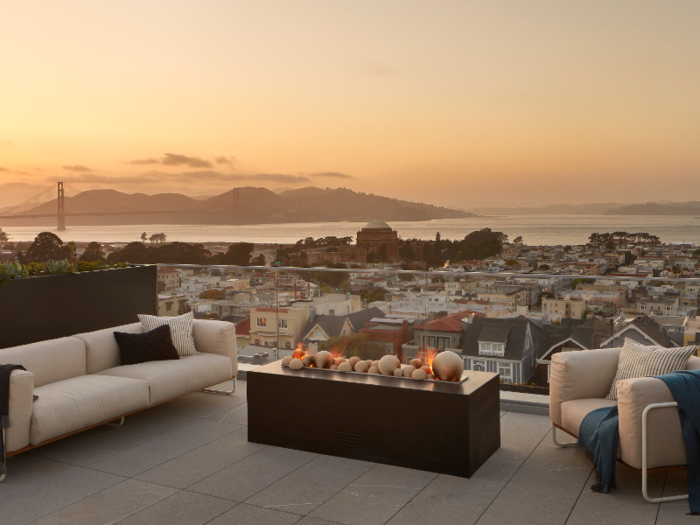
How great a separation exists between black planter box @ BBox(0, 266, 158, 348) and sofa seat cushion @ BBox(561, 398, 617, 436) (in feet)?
14.5

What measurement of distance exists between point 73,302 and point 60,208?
508 inches

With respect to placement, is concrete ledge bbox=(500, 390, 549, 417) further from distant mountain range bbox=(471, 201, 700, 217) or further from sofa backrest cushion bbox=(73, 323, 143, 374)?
distant mountain range bbox=(471, 201, 700, 217)

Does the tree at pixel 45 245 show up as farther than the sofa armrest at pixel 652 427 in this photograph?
Yes

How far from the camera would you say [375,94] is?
A: 13.8 metres

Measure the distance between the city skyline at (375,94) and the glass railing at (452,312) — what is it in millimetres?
5691

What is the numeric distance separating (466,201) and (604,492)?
516 inches

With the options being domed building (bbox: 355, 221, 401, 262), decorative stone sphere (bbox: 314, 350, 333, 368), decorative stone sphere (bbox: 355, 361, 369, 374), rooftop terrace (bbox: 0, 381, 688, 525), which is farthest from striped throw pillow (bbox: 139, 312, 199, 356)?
domed building (bbox: 355, 221, 401, 262)

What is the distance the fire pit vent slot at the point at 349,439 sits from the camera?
11.6ft

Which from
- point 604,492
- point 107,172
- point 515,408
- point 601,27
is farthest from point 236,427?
point 107,172

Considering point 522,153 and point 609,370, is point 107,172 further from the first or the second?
point 609,370

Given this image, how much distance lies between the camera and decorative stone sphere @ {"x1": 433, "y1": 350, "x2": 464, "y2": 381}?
3.56m

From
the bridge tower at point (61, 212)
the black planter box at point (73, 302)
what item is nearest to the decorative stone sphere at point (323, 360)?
the black planter box at point (73, 302)

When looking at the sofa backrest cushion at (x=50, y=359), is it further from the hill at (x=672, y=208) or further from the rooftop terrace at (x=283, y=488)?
the hill at (x=672, y=208)

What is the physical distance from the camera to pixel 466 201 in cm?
1573
